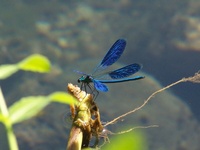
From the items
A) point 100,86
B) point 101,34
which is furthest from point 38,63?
point 101,34

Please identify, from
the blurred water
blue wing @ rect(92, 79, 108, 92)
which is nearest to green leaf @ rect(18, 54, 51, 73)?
blue wing @ rect(92, 79, 108, 92)

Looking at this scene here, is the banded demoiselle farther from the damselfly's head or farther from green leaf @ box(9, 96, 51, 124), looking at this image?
green leaf @ box(9, 96, 51, 124)

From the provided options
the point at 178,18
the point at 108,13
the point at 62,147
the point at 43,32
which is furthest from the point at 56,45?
the point at 178,18

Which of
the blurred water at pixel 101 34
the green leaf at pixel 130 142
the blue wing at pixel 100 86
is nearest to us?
the green leaf at pixel 130 142

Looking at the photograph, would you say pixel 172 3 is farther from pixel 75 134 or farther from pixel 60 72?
pixel 75 134

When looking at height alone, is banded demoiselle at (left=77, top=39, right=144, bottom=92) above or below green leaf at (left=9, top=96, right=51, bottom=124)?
above

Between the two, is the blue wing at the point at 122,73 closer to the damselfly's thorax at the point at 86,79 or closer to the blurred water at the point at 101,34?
the damselfly's thorax at the point at 86,79

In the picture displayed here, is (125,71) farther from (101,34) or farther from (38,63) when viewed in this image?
(101,34)

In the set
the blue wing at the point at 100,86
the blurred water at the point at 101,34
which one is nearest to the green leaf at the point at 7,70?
the blue wing at the point at 100,86
